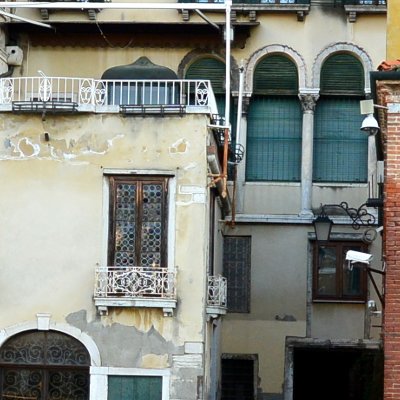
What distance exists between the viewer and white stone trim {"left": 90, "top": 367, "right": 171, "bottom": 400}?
26.6m

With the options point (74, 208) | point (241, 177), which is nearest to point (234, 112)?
point (241, 177)

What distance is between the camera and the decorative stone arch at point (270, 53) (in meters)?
37.1

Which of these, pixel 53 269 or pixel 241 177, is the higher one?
pixel 241 177

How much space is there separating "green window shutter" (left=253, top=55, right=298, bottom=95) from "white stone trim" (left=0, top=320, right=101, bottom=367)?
489 inches

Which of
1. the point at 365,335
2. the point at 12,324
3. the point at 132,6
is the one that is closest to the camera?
the point at 12,324

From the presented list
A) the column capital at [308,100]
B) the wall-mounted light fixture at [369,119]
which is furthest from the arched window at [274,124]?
the wall-mounted light fixture at [369,119]

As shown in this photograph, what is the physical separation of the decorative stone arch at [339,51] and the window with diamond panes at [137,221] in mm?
11088

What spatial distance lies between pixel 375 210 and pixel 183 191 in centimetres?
1066

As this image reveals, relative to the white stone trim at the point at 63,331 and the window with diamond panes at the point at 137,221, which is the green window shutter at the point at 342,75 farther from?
the white stone trim at the point at 63,331

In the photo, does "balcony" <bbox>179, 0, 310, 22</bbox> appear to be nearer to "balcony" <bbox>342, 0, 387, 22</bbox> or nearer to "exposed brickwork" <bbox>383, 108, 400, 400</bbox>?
"balcony" <bbox>342, 0, 387, 22</bbox>

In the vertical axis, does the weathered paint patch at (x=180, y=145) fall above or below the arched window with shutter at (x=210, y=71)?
below

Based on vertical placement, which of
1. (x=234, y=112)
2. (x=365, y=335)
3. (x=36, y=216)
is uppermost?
(x=234, y=112)

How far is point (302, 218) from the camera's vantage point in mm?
36562

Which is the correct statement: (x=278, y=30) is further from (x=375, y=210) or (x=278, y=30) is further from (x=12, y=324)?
(x=12, y=324)
